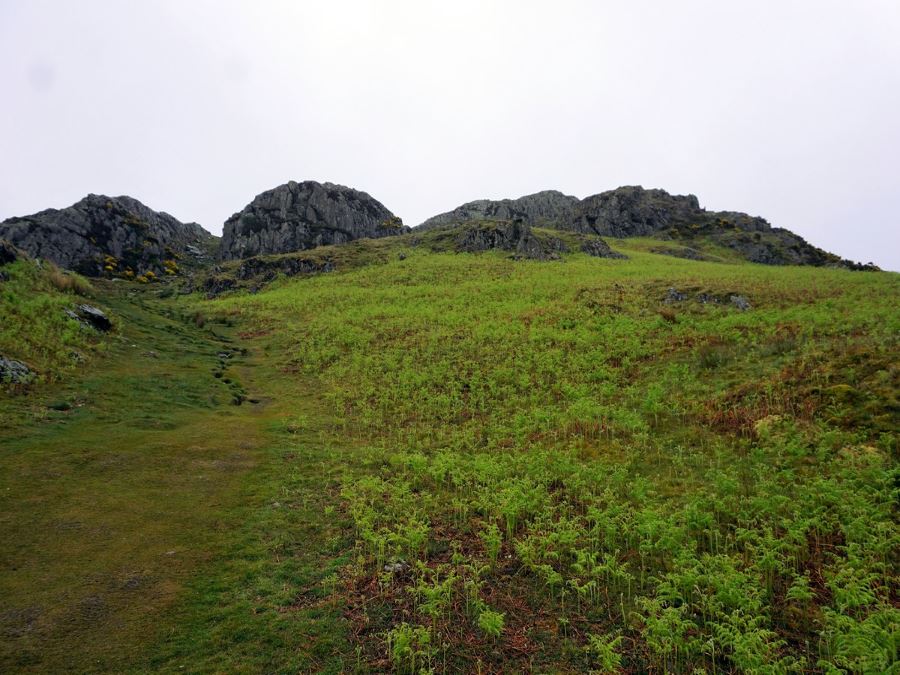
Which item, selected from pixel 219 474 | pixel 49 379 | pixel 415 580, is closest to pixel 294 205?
pixel 49 379

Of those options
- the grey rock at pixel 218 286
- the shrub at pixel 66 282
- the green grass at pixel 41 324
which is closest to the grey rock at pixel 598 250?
the grey rock at pixel 218 286

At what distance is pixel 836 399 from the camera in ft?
53.7

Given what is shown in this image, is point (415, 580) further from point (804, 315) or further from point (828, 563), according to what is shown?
point (804, 315)

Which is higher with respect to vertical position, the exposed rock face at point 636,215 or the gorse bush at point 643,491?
the exposed rock face at point 636,215

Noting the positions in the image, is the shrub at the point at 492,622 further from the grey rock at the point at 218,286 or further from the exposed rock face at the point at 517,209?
the exposed rock face at the point at 517,209

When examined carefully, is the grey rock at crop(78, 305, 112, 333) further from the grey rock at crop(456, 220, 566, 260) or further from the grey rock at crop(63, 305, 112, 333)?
the grey rock at crop(456, 220, 566, 260)

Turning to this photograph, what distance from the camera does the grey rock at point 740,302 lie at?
113ft

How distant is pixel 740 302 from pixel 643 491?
28.5 m

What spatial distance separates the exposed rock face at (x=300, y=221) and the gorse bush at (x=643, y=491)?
91.3 meters

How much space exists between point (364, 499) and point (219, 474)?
6487 mm

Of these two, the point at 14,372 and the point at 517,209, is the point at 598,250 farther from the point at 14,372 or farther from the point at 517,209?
the point at 14,372

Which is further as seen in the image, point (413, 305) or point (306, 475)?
point (413, 305)

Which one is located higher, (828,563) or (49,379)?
(49,379)

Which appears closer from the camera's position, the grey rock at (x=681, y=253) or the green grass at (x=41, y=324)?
the green grass at (x=41, y=324)
